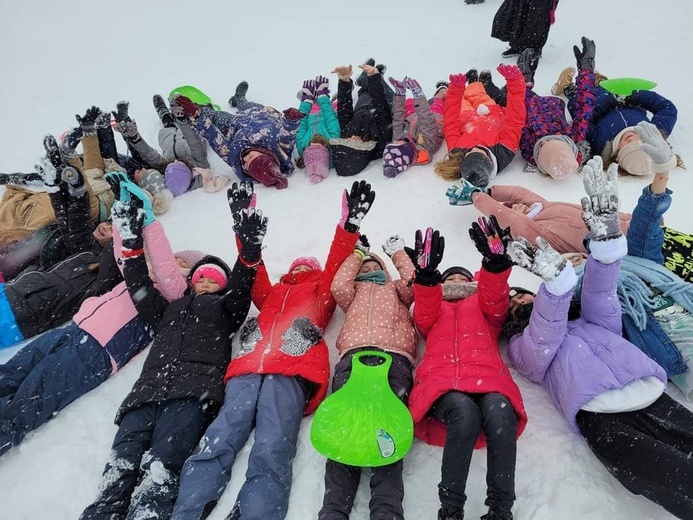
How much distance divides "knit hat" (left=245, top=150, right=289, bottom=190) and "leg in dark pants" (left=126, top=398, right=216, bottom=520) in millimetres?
2615

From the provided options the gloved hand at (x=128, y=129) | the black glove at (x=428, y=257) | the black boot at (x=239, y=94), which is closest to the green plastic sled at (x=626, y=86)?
the black glove at (x=428, y=257)

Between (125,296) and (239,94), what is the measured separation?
13.8 ft

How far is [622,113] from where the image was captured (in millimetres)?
4496

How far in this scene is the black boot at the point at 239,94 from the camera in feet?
22.2

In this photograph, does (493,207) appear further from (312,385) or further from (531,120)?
(312,385)

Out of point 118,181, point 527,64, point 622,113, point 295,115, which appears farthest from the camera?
point 295,115

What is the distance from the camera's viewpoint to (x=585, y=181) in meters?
2.54

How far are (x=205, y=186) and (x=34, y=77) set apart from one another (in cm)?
519

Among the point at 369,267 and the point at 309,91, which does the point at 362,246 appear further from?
the point at 309,91

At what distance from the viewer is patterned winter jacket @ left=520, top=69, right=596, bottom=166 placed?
14.8 ft

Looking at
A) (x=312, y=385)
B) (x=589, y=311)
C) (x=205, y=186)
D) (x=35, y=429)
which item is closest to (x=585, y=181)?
(x=589, y=311)

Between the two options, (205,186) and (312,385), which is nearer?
(312,385)

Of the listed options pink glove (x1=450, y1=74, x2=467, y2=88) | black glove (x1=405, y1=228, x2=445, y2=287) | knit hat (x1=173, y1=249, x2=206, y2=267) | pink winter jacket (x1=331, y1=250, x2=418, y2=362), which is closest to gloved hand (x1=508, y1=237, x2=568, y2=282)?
black glove (x1=405, y1=228, x2=445, y2=287)

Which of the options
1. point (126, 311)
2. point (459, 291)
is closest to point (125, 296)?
point (126, 311)
